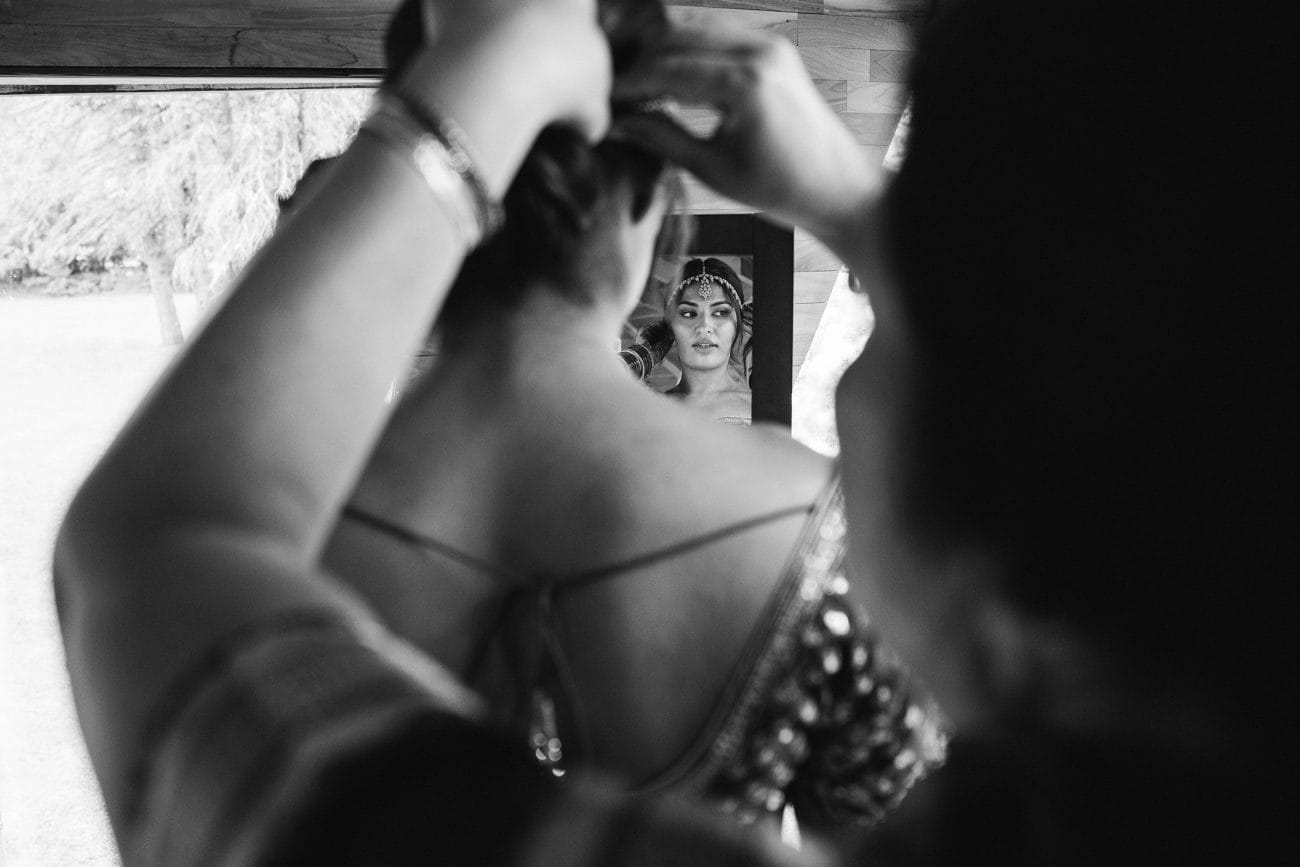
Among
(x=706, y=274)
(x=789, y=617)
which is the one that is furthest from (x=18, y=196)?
(x=789, y=617)

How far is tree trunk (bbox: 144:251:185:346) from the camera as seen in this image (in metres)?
2.12

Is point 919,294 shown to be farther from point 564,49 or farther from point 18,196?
point 18,196

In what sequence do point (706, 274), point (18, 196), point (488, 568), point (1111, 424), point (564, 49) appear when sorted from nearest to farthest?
point (1111, 424) < point (564, 49) < point (488, 568) < point (18, 196) < point (706, 274)

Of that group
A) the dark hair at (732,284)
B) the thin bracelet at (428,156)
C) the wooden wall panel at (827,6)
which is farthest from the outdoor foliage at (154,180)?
the thin bracelet at (428,156)

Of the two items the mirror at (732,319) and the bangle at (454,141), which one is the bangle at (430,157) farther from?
the mirror at (732,319)

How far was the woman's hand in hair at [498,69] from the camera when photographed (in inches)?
11.1

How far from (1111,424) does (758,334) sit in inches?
86.2

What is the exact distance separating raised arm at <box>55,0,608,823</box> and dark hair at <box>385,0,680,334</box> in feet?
0.74

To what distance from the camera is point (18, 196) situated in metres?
2.09

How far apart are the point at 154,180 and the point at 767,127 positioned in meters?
2.07

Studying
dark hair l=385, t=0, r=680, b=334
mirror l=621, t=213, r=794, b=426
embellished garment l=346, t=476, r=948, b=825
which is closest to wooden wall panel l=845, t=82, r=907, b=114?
mirror l=621, t=213, r=794, b=426

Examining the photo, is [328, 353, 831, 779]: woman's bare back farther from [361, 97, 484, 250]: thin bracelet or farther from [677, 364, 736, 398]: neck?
[677, 364, 736, 398]: neck

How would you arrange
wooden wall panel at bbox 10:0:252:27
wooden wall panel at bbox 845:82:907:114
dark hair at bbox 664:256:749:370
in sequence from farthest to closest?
wooden wall panel at bbox 845:82:907:114 < dark hair at bbox 664:256:749:370 < wooden wall panel at bbox 10:0:252:27

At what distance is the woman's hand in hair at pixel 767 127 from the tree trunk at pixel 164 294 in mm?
1996
